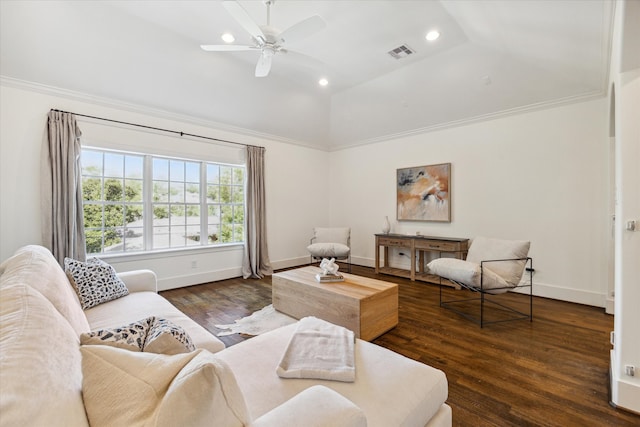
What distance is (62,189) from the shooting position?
3.32 meters

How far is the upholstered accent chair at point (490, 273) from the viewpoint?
3012mm

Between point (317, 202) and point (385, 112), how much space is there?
2.40 meters

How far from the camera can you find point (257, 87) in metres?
4.45

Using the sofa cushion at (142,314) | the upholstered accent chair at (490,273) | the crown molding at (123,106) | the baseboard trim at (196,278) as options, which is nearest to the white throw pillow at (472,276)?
the upholstered accent chair at (490,273)

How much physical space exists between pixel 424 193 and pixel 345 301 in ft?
10.3

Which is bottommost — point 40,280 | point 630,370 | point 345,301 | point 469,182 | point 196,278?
point 196,278

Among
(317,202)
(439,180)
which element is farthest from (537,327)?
(317,202)

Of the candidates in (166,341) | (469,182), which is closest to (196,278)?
(166,341)

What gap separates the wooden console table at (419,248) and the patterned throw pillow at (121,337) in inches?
159

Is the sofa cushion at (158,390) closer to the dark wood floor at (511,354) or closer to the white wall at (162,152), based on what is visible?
the dark wood floor at (511,354)

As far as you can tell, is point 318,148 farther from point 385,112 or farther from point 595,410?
point 595,410

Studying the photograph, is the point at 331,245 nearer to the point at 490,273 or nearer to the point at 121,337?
the point at 490,273

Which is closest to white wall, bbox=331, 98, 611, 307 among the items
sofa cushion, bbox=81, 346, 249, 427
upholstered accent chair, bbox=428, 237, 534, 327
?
upholstered accent chair, bbox=428, 237, 534, 327

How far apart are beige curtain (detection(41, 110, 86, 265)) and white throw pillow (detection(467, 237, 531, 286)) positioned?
4.91 meters
